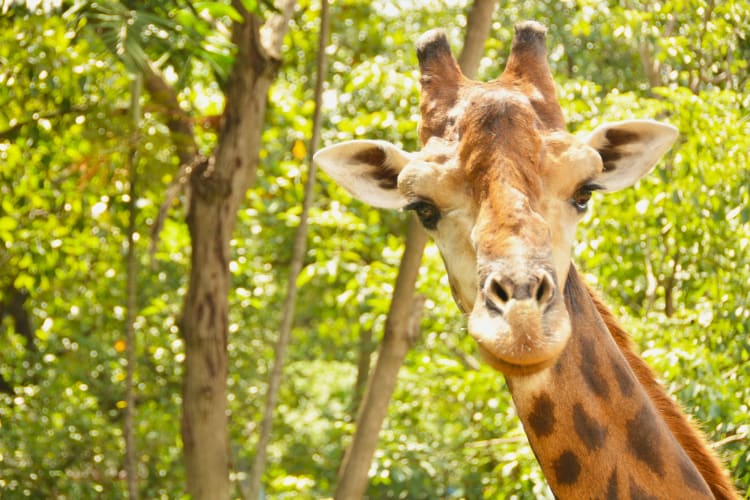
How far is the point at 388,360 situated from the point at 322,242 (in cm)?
390

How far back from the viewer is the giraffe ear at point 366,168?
13.0 ft

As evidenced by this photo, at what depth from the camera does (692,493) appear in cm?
360

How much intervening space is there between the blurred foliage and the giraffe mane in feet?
6.67

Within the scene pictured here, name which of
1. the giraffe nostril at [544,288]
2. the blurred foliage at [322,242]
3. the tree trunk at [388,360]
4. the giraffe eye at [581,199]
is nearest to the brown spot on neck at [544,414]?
the giraffe nostril at [544,288]

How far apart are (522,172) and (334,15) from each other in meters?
9.80

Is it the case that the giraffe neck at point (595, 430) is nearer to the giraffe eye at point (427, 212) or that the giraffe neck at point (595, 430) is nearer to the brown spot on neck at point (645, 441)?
the brown spot on neck at point (645, 441)

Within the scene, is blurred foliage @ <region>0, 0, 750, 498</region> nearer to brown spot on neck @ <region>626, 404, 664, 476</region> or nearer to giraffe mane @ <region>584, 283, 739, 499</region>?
giraffe mane @ <region>584, 283, 739, 499</region>

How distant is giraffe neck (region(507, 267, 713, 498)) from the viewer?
349 cm

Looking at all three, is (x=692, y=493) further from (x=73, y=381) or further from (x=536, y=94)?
(x=73, y=381)

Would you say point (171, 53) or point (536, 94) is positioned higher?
point (171, 53)

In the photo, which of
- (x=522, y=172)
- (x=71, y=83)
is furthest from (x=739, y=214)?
(x=71, y=83)

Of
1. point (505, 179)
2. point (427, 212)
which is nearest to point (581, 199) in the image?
point (505, 179)

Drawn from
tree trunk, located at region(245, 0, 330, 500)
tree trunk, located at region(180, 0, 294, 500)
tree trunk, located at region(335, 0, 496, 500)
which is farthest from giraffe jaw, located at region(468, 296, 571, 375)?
tree trunk, located at region(180, 0, 294, 500)

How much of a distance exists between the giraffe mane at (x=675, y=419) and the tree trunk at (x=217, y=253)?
3.95 meters
